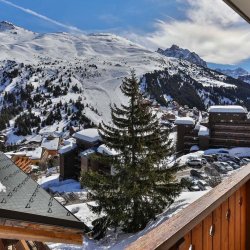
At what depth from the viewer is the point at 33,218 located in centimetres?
149

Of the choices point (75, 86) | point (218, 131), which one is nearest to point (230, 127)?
point (218, 131)

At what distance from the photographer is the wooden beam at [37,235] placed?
1.46 meters

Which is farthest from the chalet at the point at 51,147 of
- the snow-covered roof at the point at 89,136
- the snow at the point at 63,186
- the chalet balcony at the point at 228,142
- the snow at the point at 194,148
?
the chalet balcony at the point at 228,142

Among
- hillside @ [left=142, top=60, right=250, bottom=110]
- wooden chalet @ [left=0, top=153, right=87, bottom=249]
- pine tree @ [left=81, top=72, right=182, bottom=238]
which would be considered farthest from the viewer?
hillside @ [left=142, top=60, right=250, bottom=110]

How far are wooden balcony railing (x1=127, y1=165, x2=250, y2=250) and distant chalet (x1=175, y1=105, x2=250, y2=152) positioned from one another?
17.0m

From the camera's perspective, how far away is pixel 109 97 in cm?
10412

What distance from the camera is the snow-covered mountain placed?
8035 cm

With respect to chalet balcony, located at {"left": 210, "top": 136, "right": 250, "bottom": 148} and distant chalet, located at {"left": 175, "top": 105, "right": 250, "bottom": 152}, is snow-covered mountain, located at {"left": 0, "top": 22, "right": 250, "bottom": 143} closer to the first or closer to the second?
distant chalet, located at {"left": 175, "top": 105, "right": 250, "bottom": 152}

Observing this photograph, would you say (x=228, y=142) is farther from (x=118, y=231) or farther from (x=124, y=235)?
(x=124, y=235)

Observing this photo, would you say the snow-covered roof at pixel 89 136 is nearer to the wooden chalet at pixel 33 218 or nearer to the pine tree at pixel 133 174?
the pine tree at pixel 133 174

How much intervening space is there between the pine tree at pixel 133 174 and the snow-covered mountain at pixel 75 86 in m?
41.0

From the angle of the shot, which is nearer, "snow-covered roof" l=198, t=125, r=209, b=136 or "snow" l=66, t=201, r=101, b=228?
"snow" l=66, t=201, r=101, b=228

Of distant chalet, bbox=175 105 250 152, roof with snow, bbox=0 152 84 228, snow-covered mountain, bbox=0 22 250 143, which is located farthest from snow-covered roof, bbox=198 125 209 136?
snow-covered mountain, bbox=0 22 250 143

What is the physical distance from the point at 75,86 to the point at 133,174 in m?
97.2
